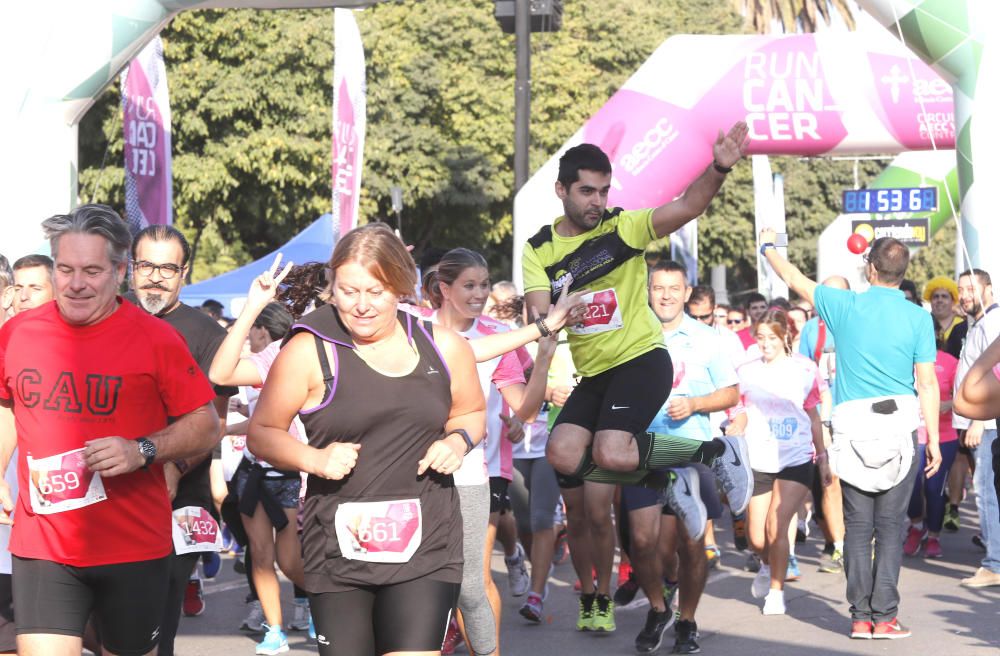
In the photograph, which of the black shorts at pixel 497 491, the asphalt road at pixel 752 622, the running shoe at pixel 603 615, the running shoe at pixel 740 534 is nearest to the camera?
the black shorts at pixel 497 491

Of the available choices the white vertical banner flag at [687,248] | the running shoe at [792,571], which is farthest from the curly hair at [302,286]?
the white vertical banner flag at [687,248]

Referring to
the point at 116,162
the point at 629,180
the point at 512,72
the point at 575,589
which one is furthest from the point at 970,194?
the point at 512,72

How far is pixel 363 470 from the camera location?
13.9ft

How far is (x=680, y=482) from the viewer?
24.7ft

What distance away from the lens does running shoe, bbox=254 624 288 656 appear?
25.3 ft

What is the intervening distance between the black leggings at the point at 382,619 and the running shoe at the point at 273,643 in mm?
3558

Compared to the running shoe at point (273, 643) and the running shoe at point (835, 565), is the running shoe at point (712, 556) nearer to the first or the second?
the running shoe at point (835, 565)

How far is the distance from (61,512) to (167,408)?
462mm

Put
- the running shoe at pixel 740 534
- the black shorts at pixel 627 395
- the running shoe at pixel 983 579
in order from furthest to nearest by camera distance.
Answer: the running shoe at pixel 740 534 → the running shoe at pixel 983 579 → the black shorts at pixel 627 395

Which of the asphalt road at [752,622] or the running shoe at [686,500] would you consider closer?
the running shoe at [686,500]

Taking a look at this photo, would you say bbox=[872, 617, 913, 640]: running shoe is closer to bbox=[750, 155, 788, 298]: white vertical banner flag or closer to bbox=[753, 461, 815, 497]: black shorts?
bbox=[753, 461, 815, 497]: black shorts

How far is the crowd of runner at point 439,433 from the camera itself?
427cm

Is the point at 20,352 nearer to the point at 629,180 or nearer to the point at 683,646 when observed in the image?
the point at 683,646

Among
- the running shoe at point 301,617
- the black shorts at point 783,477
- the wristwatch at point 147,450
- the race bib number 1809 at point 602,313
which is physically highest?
the race bib number 1809 at point 602,313
